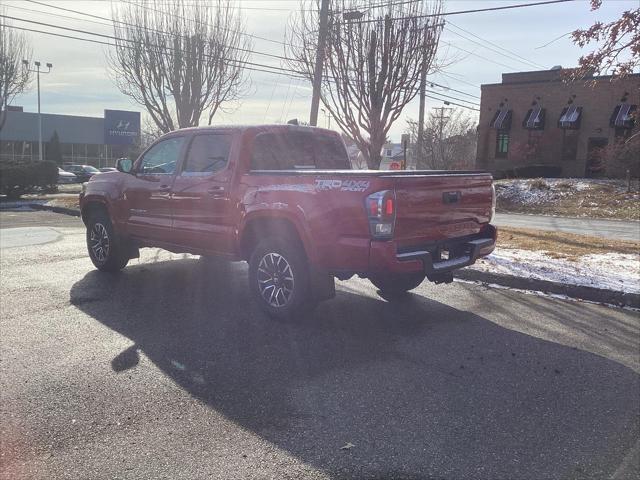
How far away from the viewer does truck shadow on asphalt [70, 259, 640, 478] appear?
3283 millimetres

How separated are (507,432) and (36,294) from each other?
5.50m

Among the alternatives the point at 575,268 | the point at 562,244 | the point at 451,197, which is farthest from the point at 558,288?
the point at 562,244

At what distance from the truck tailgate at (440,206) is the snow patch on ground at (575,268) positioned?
2.16 m

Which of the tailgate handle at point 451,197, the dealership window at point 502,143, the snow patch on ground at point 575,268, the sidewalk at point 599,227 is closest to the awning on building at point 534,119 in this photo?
the dealership window at point 502,143

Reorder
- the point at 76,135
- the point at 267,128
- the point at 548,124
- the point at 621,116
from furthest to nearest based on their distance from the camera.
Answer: the point at 76,135 → the point at 548,124 → the point at 621,116 → the point at 267,128

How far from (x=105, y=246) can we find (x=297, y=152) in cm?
322

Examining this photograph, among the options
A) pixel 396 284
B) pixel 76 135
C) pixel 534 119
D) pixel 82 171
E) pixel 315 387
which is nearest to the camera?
pixel 315 387

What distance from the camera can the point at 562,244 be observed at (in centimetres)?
1111

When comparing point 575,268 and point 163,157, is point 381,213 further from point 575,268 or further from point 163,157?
point 575,268

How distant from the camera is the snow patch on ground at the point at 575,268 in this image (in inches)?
293

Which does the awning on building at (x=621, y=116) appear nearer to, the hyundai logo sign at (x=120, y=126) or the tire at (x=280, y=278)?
the tire at (x=280, y=278)

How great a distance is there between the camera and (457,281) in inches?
316

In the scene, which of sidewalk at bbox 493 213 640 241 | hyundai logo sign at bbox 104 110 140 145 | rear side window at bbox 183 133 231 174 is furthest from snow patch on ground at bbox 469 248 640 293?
hyundai logo sign at bbox 104 110 140 145

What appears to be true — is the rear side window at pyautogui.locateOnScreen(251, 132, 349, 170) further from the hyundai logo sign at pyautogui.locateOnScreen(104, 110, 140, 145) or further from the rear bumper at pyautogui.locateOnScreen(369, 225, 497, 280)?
the hyundai logo sign at pyautogui.locateOnScreen(104, 110, 140, 145)
